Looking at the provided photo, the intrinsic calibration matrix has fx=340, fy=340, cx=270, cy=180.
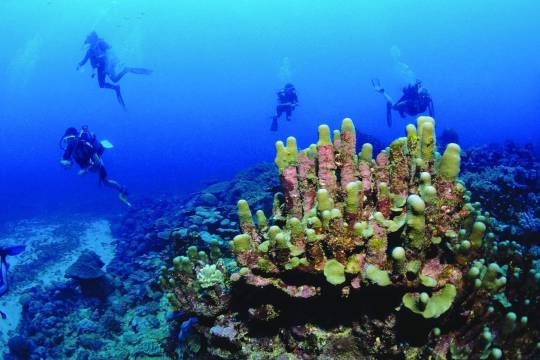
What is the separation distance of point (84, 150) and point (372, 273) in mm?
5154

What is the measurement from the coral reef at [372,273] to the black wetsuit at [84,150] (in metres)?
3.54

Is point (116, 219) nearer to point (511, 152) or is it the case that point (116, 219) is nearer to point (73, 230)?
point (73, 230)

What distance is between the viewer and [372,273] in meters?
2.29

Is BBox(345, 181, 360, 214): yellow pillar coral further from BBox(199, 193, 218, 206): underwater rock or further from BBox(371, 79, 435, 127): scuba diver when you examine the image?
BBox(371, 79, 435, 127): scuba diver

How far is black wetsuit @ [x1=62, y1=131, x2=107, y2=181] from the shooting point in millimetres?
5555

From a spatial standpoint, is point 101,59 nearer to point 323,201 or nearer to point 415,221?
point 323,201

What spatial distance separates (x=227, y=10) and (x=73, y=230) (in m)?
167

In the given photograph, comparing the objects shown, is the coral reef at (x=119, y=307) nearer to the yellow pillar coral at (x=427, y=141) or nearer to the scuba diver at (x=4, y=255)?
the scuba diver at (x=4, y=255)

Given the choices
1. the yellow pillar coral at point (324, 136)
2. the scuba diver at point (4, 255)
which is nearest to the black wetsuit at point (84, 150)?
the scuba diver at point (4, 255)

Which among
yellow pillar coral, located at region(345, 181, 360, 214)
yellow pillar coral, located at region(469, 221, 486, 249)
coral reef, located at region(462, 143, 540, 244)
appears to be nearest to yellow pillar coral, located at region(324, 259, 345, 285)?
yellow pillar coral, located at region(345, 181, 360, 214)

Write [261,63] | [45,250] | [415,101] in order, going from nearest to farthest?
[415,101], [45,250], [261,63]

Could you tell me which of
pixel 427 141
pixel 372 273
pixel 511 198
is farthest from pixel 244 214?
pixel 511 198

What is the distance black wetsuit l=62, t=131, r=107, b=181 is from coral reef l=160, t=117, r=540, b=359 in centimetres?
354

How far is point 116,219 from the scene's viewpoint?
17469 mm
